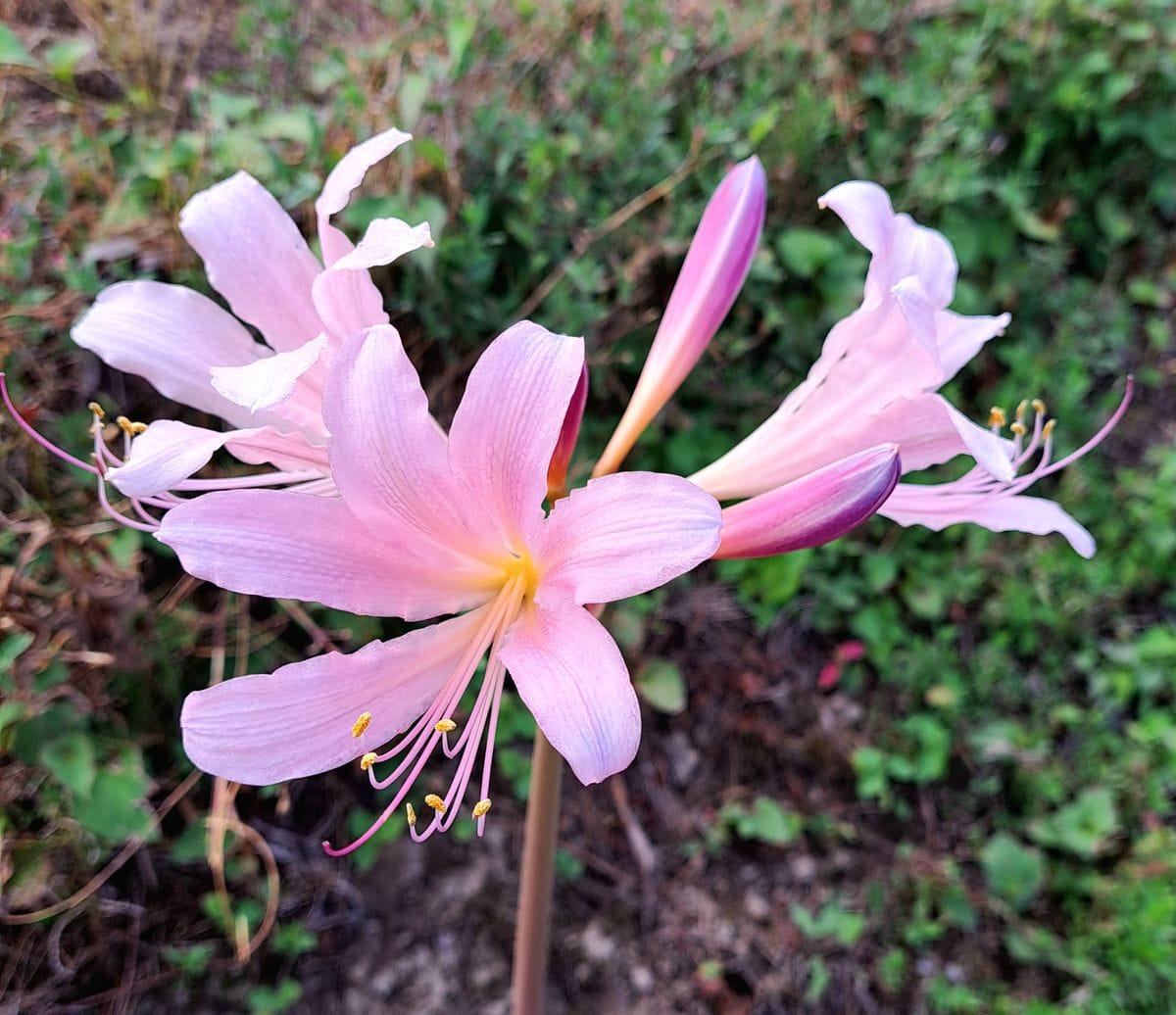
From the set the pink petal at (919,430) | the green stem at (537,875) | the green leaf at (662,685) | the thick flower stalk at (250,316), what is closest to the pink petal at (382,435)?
the thick flower stalk at (250,316)

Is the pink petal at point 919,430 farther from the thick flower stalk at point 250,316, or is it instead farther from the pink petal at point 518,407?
the thick flower stalk at point 250,316

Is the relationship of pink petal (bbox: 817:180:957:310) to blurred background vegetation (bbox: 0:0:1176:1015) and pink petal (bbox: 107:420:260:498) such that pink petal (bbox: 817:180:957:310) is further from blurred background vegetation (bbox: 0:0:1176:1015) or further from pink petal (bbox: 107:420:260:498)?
blurred background vegetation (bbox: 0:0:1176:1015)

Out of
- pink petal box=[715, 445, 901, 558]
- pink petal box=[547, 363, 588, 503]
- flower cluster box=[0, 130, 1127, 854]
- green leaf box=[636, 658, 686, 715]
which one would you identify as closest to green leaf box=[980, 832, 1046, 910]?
green leaf box=[636, 658, 686, 715]

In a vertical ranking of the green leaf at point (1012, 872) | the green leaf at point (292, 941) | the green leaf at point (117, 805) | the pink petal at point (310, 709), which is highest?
the pink petal at point (310, 709)

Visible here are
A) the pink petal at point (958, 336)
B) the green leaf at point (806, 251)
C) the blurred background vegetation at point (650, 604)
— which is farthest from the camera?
the green leaf at point (806, 251)

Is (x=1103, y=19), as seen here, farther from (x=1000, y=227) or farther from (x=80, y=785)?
(x=80, y=785)

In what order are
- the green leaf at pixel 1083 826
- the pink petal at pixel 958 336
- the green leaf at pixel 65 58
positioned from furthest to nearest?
the green leaf at pixel 1083 826 < the green leaf at pixel 65 58 < the pink petal at pixel 958 336
